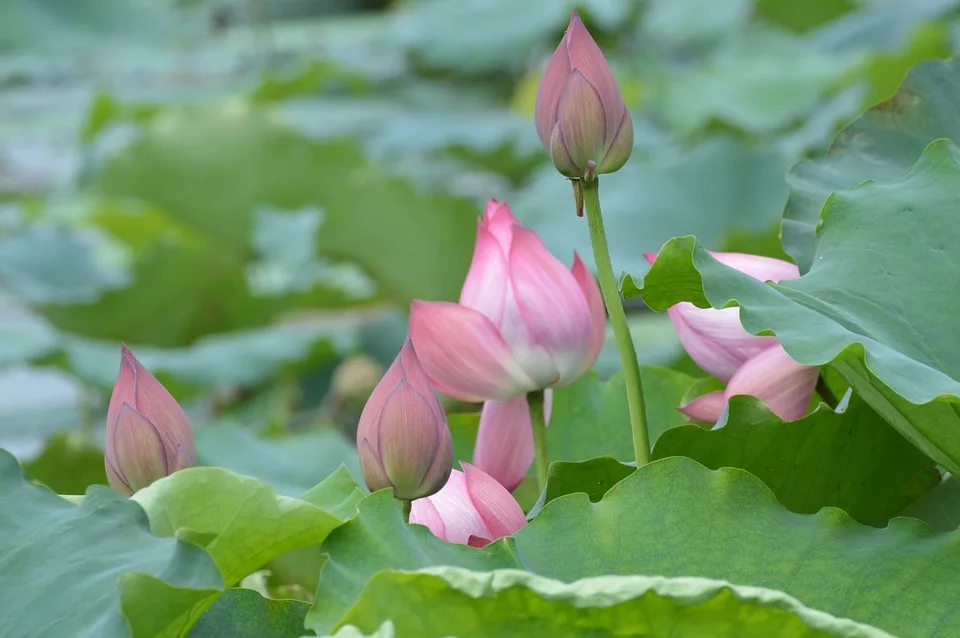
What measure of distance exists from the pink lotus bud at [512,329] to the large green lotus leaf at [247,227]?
1.19 meters

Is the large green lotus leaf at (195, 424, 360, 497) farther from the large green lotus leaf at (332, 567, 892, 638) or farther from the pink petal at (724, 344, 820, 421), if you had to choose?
the large green lotus leaf at (332, 567, 892, 638)

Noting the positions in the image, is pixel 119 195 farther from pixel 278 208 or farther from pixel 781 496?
pixel 781 496

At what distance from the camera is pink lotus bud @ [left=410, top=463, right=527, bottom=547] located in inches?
15.9

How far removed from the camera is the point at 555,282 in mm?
462

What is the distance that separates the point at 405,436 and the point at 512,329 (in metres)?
0.09

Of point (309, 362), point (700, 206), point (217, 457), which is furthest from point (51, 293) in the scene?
point (700, 206)

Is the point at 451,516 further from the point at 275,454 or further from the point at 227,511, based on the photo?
the point at 275,454

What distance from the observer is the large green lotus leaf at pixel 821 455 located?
0.43 meters

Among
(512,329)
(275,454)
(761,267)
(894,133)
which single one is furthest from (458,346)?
(275,454)

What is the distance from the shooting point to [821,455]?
44 centimetres

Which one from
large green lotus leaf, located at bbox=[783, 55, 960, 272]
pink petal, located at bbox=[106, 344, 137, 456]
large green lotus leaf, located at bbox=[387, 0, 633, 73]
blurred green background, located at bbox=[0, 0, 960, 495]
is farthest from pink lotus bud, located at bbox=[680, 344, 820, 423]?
large green lotus leaf, located at bbox=[387, 0, 633, 73]

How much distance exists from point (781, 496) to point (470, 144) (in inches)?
73.1

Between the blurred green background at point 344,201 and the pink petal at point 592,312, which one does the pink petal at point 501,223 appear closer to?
the pink petal at point 592,312

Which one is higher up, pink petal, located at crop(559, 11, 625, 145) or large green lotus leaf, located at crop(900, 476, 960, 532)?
pink petal, located at crop(559, 11, 625, 145)
